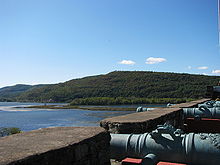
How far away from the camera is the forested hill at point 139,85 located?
82.5 meters

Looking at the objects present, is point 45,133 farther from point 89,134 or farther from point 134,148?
point 134,148

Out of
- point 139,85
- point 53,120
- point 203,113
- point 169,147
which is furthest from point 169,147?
point 139,85

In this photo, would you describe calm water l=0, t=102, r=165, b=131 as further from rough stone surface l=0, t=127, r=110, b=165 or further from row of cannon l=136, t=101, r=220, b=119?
rough stone surface l=0, t=127, r=110, b=165

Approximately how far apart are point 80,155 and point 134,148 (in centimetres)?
82

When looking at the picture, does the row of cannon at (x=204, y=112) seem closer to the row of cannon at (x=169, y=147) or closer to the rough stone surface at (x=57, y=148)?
the row of cannon at (x=169, y=147)

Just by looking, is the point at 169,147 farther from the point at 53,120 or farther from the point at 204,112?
the point at 53,120

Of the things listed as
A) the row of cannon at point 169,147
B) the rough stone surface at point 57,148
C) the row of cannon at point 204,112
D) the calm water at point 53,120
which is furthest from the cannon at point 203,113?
the calm water at point 53,120

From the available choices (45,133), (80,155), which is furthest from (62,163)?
(45,133)

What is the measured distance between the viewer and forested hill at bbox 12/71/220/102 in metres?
82.5

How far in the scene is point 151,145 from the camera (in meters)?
2.59

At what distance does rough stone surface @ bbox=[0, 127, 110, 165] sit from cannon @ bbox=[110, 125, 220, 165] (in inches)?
13.7

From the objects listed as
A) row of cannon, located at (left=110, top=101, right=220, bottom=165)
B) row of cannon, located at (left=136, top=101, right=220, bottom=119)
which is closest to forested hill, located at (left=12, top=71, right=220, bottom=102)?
row of cannon, located at (left=136, top=101, right=220, bottom=119)

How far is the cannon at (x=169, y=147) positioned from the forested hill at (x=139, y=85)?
73606 mm

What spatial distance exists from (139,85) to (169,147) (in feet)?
315
